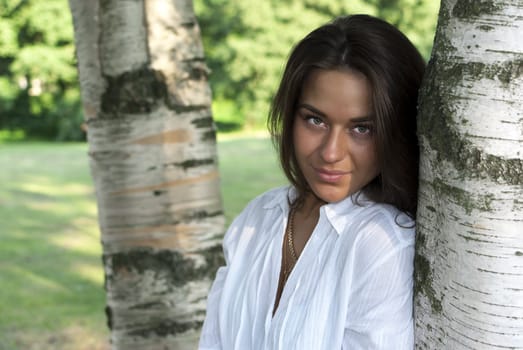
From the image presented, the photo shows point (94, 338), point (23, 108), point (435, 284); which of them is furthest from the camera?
point (23, 108)

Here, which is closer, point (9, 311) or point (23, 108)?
point (9, 311)

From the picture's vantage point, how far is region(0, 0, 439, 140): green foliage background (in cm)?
2539

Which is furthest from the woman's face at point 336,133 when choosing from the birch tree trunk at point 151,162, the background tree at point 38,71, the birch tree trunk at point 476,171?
the background tree at point 38,71

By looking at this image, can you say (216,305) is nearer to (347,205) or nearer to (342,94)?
(347,205)

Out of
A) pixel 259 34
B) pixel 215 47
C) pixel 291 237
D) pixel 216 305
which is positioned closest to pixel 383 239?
pixel 291 237

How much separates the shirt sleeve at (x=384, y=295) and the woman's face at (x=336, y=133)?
0.19m

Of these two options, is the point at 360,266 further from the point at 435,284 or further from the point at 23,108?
the point at 23,108

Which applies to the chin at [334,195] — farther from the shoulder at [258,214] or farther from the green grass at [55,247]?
the green grass at [55,247]

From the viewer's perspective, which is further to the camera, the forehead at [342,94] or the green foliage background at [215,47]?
the green foliage background at [215,47]

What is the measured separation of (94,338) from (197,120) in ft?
12.8

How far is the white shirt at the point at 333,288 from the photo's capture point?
1.31 m

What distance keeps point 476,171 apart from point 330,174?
0.42m

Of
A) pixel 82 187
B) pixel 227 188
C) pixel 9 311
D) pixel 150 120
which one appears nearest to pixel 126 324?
pixel 150 120

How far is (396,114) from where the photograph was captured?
142 centimetres
